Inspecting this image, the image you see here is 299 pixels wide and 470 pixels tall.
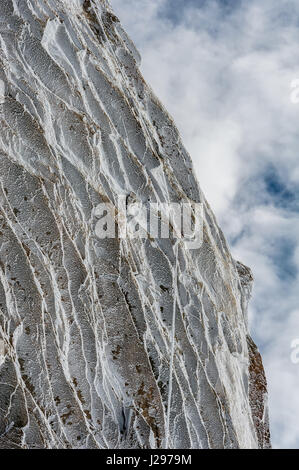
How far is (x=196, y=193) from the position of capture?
18.5 m

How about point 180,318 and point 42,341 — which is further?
point 180,318

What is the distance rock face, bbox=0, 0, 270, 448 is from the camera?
1032 cm

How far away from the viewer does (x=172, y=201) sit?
16688 mm

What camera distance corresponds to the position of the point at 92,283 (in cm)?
1223

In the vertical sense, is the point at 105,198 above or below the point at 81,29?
below

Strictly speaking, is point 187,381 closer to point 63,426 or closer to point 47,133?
point 63,426

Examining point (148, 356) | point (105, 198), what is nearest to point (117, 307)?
point (148, 356)

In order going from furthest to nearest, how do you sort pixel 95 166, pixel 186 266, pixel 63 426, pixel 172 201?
pixel 172 201
pixel 186 266
pixel 95 166
pixel 63 426

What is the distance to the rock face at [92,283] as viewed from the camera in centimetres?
1032
